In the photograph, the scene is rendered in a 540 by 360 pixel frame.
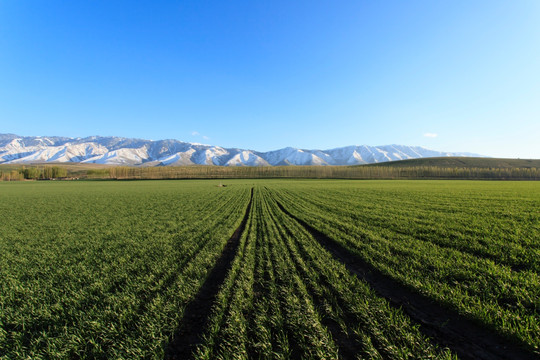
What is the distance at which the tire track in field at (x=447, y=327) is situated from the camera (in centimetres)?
391

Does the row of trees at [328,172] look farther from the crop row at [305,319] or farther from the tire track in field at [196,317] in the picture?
the tire track in field at [196,317]

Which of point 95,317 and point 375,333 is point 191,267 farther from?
point 375,333

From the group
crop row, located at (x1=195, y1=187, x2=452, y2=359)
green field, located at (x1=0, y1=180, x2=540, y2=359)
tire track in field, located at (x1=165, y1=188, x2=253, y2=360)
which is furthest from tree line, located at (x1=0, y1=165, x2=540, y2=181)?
tire track in field, located at (x1=165, y1=188, x2=253, y2=360)

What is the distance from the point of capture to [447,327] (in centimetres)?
464

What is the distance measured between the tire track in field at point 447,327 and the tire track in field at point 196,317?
442cm

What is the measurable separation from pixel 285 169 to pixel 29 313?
450ft

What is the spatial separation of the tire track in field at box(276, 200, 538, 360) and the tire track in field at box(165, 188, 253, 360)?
4.42 meters

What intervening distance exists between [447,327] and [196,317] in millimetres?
5350

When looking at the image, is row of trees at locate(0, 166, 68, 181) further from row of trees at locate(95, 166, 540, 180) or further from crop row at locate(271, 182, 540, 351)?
crop row at locate(271, 182, 540, 351)

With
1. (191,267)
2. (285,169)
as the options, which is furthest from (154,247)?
(285,169)

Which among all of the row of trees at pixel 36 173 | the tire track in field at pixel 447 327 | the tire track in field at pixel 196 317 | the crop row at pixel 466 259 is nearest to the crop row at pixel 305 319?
the tire track in field at pixel 196 317

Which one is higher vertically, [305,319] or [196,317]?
[305,319]

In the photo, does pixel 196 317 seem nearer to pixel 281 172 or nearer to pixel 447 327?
pixel 447 327

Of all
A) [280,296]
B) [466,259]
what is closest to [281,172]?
[466,259]
